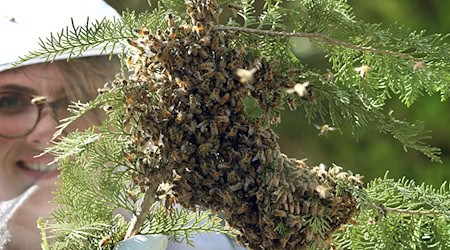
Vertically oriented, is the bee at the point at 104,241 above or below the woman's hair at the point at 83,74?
below

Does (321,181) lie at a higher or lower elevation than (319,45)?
lower

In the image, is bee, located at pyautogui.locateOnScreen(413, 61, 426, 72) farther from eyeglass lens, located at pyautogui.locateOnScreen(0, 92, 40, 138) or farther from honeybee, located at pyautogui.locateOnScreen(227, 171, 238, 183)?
eyeglass lens, located at pyautogui.locateOnScreen(0, 92, 40, 138)

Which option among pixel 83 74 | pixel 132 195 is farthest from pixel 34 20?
pixel 132 195

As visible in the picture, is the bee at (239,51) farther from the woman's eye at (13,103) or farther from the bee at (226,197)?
the woman's eye at (13,103)

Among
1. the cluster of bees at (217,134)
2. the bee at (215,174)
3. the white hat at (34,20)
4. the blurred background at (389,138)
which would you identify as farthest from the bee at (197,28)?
the blurred background at (389,138)

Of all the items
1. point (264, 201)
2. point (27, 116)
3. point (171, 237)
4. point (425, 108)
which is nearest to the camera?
point (264, 201)

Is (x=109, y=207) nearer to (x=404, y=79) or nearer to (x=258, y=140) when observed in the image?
(x=258, y=140)

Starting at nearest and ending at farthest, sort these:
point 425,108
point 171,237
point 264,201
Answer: point 264,201, point 171,237, point 425,108

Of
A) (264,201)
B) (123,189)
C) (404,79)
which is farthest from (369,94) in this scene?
(123,189)
